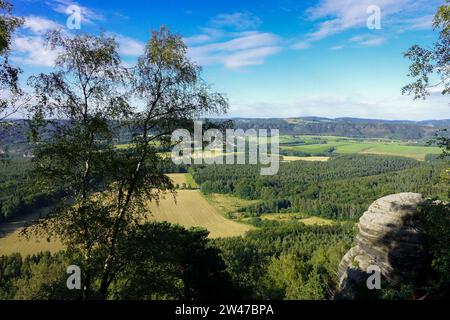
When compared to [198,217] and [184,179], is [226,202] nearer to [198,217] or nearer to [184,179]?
[198,217]

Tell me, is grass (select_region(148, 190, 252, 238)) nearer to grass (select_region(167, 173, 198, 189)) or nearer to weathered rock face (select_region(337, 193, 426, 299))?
grass (select_region(167, 173, 198, 189))

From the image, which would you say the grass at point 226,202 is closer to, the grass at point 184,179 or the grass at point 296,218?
the grass at point 296,218

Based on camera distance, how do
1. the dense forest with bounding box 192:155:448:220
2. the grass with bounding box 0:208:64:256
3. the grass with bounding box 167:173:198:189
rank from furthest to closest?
1. the grass with bounding box 167:173:198:189
2. the dense forest with bounding box 192:155:448:220
3. the grass with bounding box 0:208:64:256

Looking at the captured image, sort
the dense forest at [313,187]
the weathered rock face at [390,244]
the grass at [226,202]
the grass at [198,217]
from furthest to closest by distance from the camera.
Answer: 1. the dense forest at [313,187]
2. the grass at [226,202]
3. the grass at [198,217]
4. the weathered rock face at [390,244]

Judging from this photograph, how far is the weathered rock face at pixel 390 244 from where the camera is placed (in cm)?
2120

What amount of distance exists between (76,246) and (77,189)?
85.8 inches

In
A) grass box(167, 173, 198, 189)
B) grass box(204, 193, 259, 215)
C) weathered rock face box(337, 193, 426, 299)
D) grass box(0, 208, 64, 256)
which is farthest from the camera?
grass box(167, 173, 198, 189)

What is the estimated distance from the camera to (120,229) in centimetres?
1327

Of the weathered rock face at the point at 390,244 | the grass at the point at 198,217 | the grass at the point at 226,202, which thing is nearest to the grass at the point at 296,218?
the grass at the point at 226,202

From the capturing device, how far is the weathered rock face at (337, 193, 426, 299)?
21203 millimetres

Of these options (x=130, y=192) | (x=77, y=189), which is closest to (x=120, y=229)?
(x=130, y=192)

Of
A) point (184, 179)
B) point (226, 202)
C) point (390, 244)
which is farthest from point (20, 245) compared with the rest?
point (184, 179)

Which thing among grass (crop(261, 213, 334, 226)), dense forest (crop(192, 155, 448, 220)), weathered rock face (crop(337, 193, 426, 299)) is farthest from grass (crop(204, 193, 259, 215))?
weathered rock face (crop(337, 193, 426, 299))

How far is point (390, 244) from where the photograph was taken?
74.0ft
